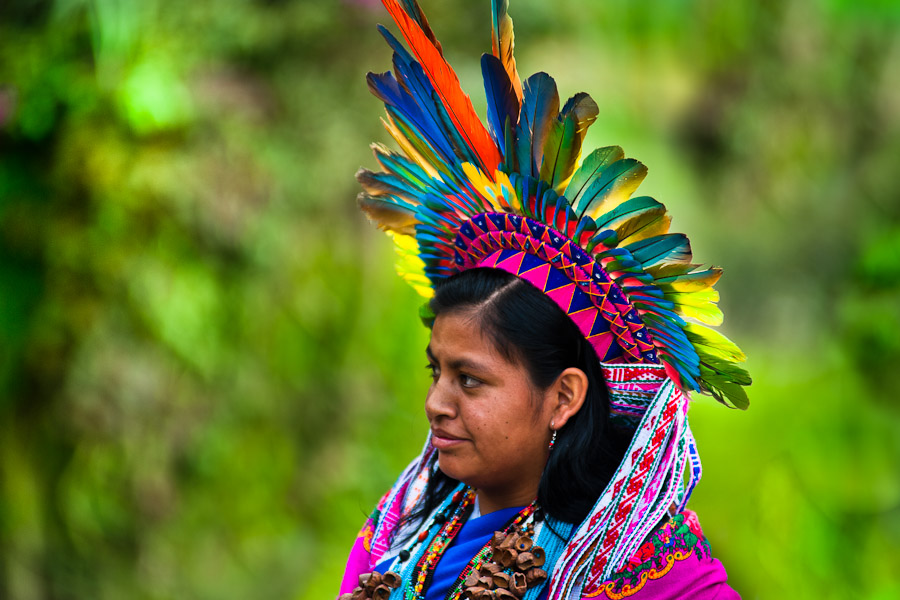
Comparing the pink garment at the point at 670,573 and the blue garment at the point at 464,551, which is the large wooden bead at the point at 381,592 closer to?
A: the blue garment at the point at 464,551

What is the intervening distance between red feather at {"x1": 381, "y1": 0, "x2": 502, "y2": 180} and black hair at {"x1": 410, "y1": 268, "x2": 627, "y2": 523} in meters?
0.24

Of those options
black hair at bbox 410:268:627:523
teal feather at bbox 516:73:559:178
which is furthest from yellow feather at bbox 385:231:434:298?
teal feather at bbox 516:73:559:178

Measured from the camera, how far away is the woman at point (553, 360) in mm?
1568

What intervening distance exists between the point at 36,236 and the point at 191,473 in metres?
1.38

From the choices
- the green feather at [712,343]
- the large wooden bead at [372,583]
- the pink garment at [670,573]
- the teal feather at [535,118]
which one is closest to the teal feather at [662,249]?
the green feather at [712,343]

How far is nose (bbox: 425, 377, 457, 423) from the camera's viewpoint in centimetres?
167

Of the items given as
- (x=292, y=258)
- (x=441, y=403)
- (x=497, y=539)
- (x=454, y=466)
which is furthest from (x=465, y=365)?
(x=292, y=258)

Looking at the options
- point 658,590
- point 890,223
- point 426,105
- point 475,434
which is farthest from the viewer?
point 890,223

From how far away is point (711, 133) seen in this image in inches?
173

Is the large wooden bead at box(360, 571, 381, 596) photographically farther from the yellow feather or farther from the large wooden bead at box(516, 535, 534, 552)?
the yellow feather

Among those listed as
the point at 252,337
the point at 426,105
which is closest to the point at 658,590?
the point at 426,105

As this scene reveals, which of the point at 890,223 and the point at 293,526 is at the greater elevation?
the point at 890,223

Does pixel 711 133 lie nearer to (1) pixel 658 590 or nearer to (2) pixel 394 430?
(2) pixel 394 430

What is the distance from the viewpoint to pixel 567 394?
1.70 metres
